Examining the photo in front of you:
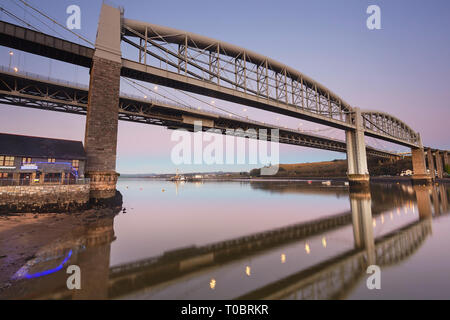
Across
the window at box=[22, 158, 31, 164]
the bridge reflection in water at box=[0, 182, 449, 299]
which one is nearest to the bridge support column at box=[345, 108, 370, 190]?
the bridge reflection in water at box=[0, 182, 449, 299]

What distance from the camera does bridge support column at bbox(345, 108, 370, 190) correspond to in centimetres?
4804

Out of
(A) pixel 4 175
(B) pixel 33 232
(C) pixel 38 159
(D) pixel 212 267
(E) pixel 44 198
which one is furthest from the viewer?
(C) pixel 38 159

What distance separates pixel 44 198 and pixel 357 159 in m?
59.1

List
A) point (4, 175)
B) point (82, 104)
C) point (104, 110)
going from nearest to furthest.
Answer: point (4, 175)
point (104, 110)
point (82, 104)

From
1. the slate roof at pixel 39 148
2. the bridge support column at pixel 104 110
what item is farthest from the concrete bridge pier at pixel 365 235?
the slate roof at pixel 39 148

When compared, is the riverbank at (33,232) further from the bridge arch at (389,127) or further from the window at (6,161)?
the bridge arch at (389,127)

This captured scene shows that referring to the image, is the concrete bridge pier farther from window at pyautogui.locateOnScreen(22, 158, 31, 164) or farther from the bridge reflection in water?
window at pyautogui.locateOnScreen(22, 158, 31, 164)

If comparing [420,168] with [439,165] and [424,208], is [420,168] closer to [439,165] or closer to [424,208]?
[439,165]

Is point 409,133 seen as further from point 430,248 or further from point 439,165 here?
point 430,248

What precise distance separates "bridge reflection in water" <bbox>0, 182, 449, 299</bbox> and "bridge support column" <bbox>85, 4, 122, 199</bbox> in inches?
320

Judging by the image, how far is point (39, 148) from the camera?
21719mm

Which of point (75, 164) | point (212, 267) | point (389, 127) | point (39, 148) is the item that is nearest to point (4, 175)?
point (39, 148)
